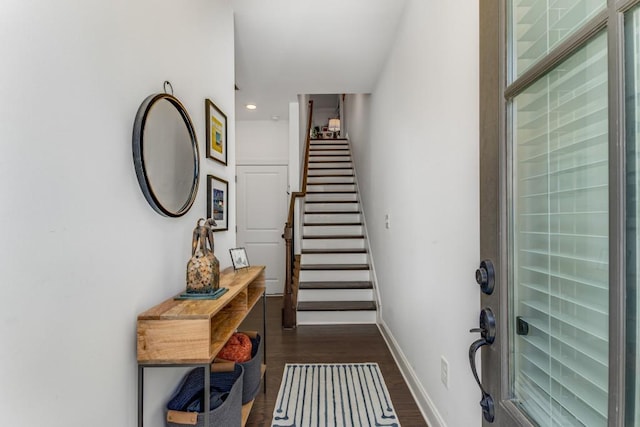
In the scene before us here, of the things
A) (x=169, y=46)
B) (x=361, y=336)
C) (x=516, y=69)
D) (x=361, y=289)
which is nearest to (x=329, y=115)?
(x=361, y=289)

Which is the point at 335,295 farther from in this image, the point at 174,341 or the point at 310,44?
the point at 174,341

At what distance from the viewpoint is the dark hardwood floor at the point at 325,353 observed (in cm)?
204

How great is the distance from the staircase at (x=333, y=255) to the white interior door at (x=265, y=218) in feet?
1.56

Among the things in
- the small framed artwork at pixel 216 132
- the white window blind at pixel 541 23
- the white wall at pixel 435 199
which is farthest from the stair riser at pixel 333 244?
the white window blind at pixel 541 23

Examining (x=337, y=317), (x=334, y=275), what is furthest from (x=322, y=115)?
(x=337, y=317)

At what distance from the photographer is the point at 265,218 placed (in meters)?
5.07

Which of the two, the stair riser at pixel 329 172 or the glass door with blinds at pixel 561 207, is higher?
the stair riser at pixel 329 172

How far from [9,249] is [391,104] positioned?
2.74 meters

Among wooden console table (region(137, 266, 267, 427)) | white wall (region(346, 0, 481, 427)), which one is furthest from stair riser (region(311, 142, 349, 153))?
wooden console table (region(137, 266, 267, 427))

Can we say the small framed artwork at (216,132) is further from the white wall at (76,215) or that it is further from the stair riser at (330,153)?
the stair riser at (330,153)

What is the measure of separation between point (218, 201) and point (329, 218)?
3.22m

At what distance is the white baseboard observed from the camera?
1791mm

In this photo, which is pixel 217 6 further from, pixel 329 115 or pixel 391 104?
pixel 329 115

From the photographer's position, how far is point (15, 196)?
750mm
